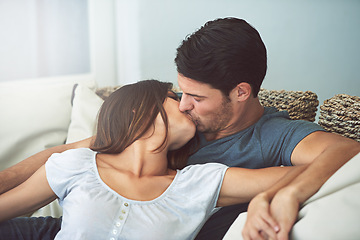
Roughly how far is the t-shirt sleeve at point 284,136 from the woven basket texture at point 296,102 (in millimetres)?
280

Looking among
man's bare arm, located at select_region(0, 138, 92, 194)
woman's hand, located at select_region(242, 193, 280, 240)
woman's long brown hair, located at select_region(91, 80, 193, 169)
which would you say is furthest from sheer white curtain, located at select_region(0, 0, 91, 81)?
woman's hand, located at select_region(242, 193, 280, 240)

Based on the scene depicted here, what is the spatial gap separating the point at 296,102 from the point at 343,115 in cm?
20

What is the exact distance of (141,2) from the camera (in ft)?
7.86

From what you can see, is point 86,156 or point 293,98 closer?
point 86,156

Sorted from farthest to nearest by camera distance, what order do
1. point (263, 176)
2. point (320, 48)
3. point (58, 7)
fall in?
point (58, 7)
point (320, 48)
point (263, 176)

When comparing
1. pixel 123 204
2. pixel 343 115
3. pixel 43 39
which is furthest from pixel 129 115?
pixel 43 39

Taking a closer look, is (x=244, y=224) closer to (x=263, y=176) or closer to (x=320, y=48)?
(x=263, y=176)

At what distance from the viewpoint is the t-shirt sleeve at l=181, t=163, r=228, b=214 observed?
2.76 feet

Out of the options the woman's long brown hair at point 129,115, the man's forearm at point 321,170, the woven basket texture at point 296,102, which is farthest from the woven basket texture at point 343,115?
the woman's long brown hair at point 129,115

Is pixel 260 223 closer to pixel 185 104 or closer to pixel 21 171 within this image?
pixel 185 104

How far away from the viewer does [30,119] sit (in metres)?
1.34

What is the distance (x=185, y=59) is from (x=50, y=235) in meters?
0.57

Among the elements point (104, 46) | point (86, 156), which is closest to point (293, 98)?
point (86, 156)

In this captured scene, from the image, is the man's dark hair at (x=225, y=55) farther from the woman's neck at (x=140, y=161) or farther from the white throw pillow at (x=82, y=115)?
the white throw pillow at (x=82, y=115)
